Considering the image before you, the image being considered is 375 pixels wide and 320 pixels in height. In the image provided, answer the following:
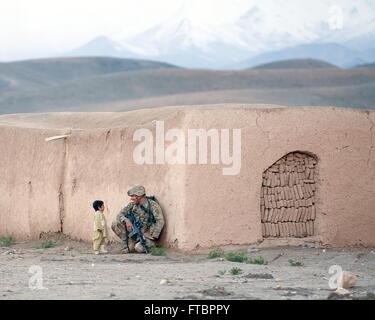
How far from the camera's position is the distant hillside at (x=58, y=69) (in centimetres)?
7138

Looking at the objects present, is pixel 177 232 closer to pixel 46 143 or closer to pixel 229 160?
pixel 229 160

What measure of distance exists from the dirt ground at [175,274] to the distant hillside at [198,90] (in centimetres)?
3600

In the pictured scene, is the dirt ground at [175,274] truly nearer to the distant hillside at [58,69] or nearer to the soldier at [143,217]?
the soldier at [143,217]

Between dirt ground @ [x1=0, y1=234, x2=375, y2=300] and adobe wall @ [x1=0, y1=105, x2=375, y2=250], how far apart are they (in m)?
0.34

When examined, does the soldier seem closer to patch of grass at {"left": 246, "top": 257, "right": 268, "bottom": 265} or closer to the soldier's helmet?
the soldier's helmet

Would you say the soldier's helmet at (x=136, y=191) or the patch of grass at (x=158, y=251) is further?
the soldier's helmet at (x=136, y=191)

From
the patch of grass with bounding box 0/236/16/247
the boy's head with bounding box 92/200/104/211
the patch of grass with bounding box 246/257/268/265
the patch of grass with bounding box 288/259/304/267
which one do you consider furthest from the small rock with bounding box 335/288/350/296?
the patch of grass with bounding box 0/236/16/247

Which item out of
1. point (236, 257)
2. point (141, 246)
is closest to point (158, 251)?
point (141, 246)

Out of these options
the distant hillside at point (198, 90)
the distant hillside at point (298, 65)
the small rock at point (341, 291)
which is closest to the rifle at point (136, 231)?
the small rock at point (341, 291)

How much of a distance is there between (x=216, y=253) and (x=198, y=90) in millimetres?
48644

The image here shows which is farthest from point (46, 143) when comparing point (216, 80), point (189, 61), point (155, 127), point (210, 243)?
point (189, 61)

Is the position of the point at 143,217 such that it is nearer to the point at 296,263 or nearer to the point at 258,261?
the point at 258,261

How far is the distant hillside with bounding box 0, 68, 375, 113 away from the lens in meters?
49.0
